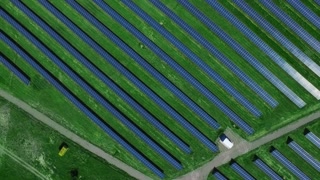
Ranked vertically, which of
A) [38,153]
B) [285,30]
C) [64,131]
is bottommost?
[38,153]

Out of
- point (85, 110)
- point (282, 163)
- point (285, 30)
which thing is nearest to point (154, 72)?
point (85, 110)

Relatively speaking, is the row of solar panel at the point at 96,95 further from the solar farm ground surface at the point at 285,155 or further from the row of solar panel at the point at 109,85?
the solar farm ground surface at the point at 285,155

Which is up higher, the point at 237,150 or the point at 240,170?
the point at 237,150

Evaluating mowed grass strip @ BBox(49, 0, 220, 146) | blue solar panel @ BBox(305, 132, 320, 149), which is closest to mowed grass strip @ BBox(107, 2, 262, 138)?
mowed grass strip @ BBox(49, 0, 220, 146)

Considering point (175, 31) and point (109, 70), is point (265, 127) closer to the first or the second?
point (175, 31)

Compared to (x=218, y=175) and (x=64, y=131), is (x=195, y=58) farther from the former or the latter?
(x=64, y=131)

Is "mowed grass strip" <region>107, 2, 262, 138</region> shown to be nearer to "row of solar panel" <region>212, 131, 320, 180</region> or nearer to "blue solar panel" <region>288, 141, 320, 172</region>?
"row of solar panel" <region>212, 131, 320, 180</region>

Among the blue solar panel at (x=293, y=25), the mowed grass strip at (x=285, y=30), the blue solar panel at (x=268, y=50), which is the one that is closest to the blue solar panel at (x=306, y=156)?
the blue solar panel at (x=268, y=50)
